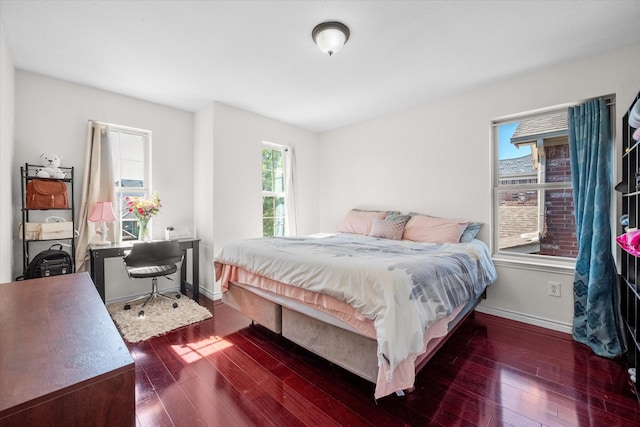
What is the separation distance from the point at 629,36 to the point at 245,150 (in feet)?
12.8

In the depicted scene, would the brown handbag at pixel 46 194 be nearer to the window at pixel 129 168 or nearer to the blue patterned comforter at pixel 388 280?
the window at pixel 129 168

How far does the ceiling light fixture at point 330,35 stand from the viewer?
2023mm

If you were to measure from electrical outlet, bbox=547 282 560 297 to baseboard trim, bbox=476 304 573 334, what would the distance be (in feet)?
0.84

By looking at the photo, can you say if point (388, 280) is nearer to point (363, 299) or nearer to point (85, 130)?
point (363, 299)

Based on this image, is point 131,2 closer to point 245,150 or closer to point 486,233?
point 245,150

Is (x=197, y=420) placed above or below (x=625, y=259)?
below

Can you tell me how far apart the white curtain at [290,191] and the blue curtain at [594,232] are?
11.1 feet

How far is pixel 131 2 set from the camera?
1839 mm

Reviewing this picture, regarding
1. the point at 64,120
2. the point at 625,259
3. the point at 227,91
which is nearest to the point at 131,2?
the point at 227,91

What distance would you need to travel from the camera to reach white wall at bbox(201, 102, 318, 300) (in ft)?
11.7

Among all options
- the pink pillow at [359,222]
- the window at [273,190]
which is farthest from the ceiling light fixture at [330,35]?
the window at [273,190]

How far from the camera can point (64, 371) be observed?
69cm

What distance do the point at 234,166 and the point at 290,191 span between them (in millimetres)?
1057

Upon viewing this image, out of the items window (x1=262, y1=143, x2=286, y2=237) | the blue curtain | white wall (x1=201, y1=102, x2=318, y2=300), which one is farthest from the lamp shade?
the blue curtain
